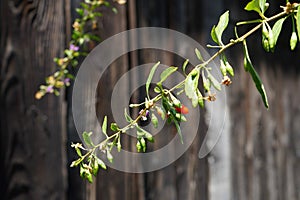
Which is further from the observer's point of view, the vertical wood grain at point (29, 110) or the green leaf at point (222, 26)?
the vertical wood grain at point (29, 110)

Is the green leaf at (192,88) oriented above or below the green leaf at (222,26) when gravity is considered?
below

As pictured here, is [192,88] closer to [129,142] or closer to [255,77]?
[255,77]

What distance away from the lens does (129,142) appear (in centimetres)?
152

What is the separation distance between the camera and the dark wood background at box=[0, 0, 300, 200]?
1.36 meters

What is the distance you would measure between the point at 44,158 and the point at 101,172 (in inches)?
6.9

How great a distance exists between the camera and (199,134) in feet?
5.78

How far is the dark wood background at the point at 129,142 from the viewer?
4.46 feet

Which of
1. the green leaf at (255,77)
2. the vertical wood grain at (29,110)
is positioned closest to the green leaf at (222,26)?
the green leaf at (255,77)

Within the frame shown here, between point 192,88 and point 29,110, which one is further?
point 29,110

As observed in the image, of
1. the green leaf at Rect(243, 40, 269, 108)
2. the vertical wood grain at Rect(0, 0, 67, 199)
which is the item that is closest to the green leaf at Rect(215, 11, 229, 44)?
the green leaf at Rect(243, 40, 269, 108)

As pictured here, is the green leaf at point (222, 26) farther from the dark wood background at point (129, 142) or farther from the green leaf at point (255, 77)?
the dark wood background at point (129, 142)

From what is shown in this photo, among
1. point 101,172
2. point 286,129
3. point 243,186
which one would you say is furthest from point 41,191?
point 286,129

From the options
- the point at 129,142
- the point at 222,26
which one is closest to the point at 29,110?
the point at 129,142

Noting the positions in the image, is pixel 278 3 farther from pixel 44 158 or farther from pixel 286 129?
pixel 44 158
